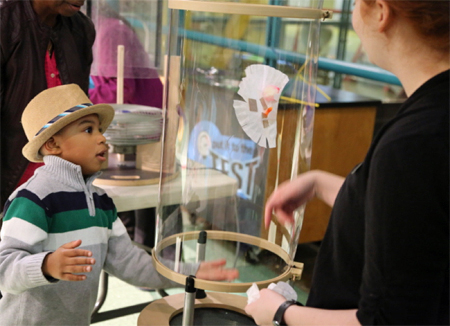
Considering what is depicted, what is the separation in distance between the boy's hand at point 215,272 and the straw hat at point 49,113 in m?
0.44

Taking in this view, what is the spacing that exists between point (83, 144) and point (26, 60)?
0.41 metres

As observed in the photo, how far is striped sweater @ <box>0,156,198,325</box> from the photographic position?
1.13m

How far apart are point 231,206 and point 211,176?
4.9 inches

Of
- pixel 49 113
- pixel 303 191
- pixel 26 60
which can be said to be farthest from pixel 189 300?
pixel 26 60

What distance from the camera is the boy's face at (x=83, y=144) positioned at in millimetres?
1266

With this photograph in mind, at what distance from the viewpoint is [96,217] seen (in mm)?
1279

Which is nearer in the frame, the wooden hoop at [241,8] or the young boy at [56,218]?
the wooden hoop at [241,8]

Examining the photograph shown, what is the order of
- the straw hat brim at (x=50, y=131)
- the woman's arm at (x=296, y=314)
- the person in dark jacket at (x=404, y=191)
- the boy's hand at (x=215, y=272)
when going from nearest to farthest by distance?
the person in dark jacket at (x=404, y=191), the woman's arm at (x=296, y=314), the boy's hand at (x=215, y=272), the straw hat brim at (x=50, y=131)

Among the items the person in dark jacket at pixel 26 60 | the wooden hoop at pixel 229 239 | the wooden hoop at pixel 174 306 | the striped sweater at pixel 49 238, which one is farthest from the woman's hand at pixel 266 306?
the person in dark jacket at pixel 26 60

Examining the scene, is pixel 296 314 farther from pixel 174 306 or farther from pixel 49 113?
pixel 49 113

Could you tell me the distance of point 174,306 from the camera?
1338mm

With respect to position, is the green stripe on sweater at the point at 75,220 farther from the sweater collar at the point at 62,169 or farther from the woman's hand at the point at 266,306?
the woman's hand at the point at 266,306

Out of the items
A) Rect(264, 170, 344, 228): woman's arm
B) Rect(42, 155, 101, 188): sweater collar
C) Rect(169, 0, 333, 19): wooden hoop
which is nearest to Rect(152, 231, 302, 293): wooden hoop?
Rect(264, 170, 344, 228): woman's arm

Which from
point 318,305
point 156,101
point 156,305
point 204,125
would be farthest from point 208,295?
point 156,101
